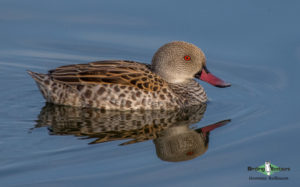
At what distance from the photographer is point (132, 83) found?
1305 centimetres

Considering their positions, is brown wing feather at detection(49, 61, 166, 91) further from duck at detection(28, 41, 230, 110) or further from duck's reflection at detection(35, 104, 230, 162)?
duck's reflection at detection(35, 104, 230, 162)

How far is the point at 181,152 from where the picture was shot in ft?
36.8

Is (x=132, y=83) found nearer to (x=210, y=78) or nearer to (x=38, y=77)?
(x=210, y=78)

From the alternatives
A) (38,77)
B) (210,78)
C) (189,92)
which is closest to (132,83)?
(189,92)

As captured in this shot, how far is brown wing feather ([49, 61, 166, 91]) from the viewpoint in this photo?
42.9 ft

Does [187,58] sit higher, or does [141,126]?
[187,58]

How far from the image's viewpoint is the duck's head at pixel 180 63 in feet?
44.3

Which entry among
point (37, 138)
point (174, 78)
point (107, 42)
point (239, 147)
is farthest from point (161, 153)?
point (107, 42)

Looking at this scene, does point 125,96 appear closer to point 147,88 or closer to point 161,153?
point 147,88

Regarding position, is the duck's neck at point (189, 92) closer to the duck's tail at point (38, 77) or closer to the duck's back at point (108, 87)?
the duck's back at point (108, 87)

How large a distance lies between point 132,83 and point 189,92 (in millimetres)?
1290

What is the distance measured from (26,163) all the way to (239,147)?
350cm

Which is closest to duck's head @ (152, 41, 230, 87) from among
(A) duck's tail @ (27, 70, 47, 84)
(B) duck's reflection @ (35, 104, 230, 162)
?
(B) duck's reflection @ (35, 104, 230, 162)

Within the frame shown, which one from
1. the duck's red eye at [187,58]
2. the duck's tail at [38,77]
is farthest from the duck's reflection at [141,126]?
the duck's red eye at [187,58]
